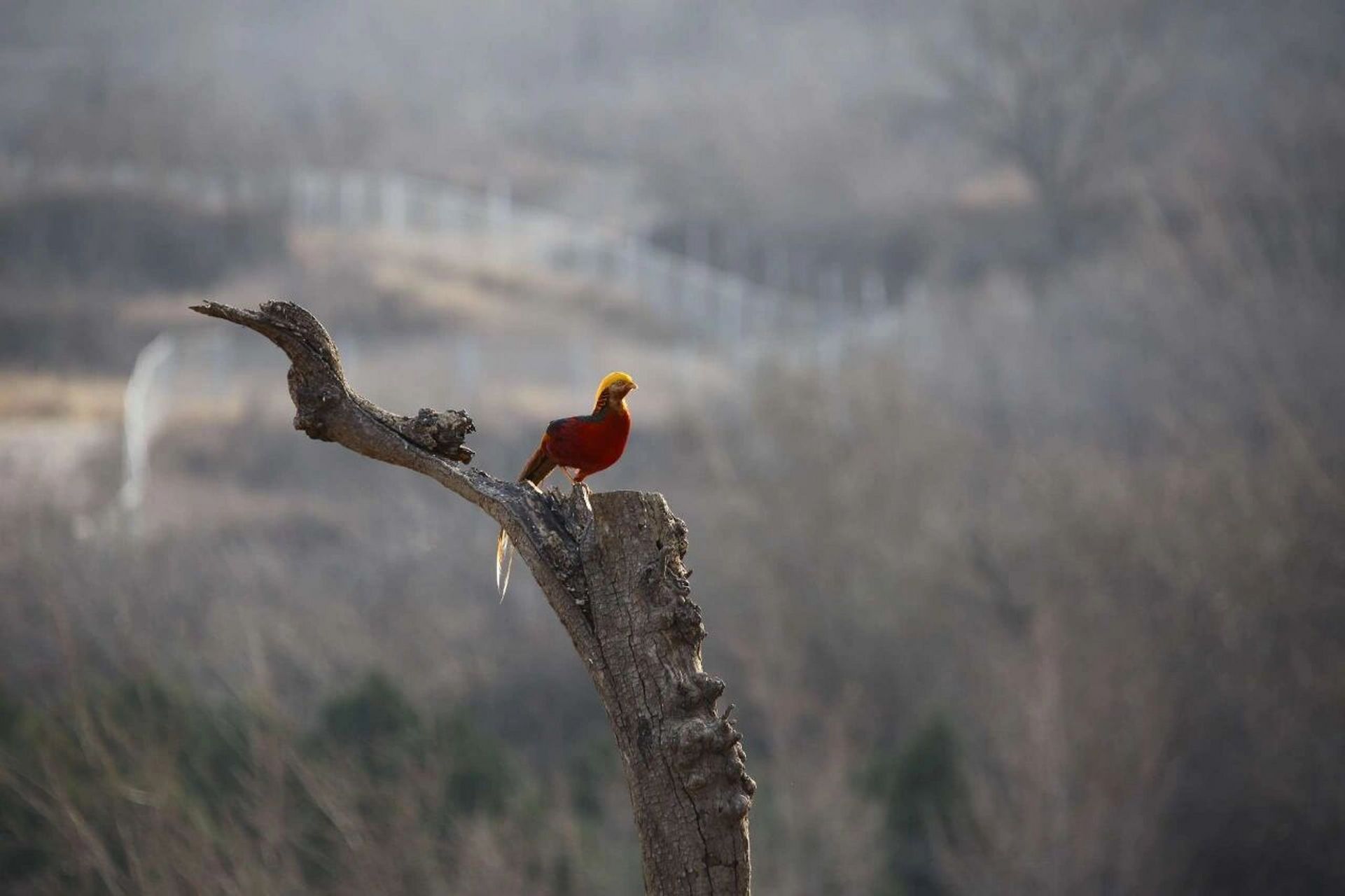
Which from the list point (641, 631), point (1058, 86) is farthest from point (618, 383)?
point (1058, 86)

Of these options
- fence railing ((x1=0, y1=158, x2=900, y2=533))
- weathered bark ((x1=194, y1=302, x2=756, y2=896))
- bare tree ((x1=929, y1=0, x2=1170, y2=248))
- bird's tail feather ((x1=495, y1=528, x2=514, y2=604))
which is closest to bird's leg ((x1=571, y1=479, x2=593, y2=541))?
weathered bark ((x1=194, y1=302, x2=756, y2=896))

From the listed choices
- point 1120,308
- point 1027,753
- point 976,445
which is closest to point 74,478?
point 1027,753

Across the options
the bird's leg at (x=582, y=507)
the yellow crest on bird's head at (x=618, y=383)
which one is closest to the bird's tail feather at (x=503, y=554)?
the bird's leg at (x=582, y=507)

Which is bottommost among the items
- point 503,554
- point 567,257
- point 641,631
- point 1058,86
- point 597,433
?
point 641,631

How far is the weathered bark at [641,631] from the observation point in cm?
241

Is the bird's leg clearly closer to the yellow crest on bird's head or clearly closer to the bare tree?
the yellow crest on bird's head

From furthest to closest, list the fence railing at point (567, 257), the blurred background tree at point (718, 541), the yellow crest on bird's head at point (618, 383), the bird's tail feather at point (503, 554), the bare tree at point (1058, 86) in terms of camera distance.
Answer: the bare tree at point (1058, 86)
the fence railing at point (567, 257)
the blurred background tree at point (718, 541)
the bird's tail feather at point (503, 554)
the yellow crest on bird's head at point (618, 383)

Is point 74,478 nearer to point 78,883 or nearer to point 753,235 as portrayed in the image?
point 78,883

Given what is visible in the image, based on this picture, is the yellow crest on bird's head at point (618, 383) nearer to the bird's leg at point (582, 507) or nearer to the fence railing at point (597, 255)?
the bird's leg at point (582, 507)

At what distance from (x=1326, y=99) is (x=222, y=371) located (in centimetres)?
2254

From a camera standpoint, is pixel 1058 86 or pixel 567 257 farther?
pixel 1058 86

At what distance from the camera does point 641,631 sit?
95.5 inches

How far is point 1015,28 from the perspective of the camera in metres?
39.1

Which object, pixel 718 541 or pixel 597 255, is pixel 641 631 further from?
pixel 597 255
